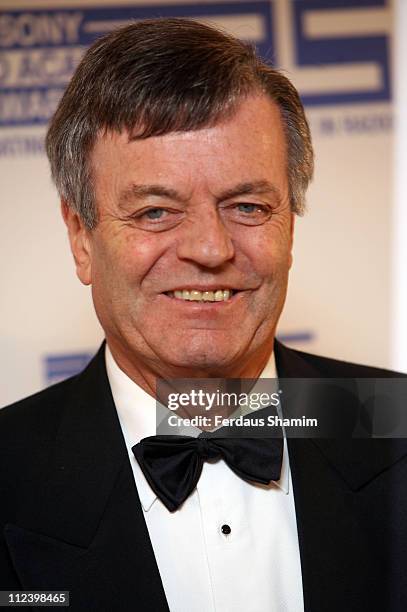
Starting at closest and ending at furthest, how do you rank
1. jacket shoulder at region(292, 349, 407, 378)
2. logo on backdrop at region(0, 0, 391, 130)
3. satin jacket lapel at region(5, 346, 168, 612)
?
satin jacket lapel at region(5, 346, 168, 612)
jacket shoulder at region(292, 349, 407, 378)
logo on backdrop at region(0, 0, 391, 130)

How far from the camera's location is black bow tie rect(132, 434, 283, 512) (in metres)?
1.80

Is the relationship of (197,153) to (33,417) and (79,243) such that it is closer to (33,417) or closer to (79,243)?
(79,243)

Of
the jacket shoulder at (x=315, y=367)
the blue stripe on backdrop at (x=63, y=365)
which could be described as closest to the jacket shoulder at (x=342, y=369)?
the jacket shoulder at (x=315, y=367)

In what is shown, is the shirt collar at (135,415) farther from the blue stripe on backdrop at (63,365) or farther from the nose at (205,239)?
the blue stripe on backdrop at (63,365)

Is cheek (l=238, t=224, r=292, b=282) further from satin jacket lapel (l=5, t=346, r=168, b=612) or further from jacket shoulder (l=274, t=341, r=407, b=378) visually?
satin jacket lapel (l=5, t=346, r=168, b=612)

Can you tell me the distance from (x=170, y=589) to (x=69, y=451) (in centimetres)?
33

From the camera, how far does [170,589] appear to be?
176cm

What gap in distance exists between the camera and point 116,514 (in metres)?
1.79

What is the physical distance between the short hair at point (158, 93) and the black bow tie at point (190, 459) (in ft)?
1.53

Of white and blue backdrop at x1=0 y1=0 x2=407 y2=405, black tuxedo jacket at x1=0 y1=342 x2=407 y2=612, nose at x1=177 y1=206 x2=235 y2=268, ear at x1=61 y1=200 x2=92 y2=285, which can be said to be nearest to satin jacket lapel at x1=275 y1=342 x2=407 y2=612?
black tuxedo jacket at x1=0 y1=342 x2=407 y2=612

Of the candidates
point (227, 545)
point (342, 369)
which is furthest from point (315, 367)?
point (227, 545)

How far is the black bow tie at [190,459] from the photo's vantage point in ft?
5.92

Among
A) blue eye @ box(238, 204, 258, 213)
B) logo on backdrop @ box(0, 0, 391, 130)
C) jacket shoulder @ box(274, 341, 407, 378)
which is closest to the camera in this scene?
blue eye @ box(238, 204, 258, 213)

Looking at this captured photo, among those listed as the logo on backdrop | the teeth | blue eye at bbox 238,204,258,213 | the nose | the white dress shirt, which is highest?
the logo on backdrop
